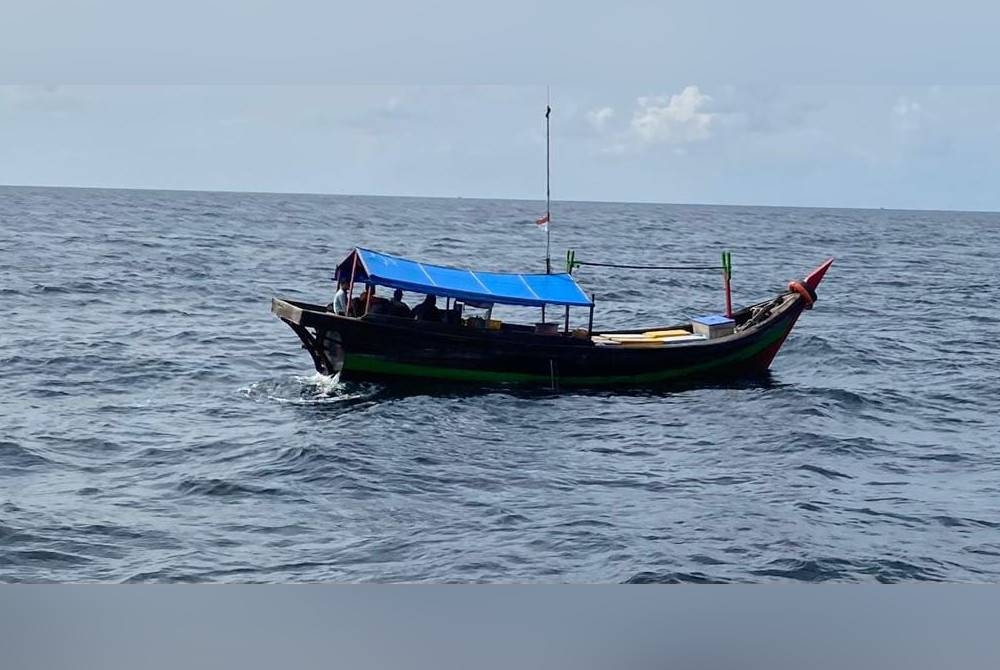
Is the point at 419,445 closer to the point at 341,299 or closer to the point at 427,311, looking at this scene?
the point at 427,311

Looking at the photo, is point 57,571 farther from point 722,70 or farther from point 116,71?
point 722,70

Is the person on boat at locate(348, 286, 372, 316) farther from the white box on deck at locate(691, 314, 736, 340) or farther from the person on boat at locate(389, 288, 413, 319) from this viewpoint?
the white box on deck at locate(691, 314, 736, 340)

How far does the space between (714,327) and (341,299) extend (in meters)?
3.47

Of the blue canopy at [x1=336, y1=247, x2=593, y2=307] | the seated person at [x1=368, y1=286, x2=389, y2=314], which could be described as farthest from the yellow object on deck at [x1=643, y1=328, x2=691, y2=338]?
the seated person at [x1=368, y1=286, x2=389, y2=314]

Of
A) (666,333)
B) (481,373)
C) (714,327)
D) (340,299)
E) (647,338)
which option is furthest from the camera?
(666,333)

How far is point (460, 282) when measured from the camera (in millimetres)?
9375

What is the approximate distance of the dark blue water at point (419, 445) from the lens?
518cm

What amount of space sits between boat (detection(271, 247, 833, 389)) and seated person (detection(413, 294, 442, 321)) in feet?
0.22

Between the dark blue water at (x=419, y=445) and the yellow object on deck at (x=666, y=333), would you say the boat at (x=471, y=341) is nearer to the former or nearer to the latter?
the dark blue water at (x=419, y=445)

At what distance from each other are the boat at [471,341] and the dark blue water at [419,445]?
0.22 m

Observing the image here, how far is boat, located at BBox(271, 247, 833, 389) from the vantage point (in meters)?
9.30

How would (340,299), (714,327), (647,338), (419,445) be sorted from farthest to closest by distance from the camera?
(714,327)
(647,338)
(340,299)
(419,445)

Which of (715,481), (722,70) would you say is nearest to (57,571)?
(722,70)

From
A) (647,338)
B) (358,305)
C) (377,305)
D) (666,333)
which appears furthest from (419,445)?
(666,333)
